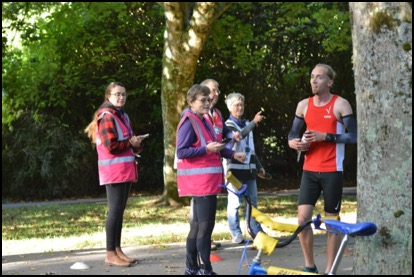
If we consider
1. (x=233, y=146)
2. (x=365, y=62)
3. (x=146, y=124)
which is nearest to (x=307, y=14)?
(x=146, y=124)

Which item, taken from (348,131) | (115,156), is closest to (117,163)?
(115,156)

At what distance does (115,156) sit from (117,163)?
9cm

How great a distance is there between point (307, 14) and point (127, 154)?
1470 cm

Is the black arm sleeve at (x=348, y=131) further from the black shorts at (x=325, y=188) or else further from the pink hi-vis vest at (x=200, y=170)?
the pink hi-vis vest at (x=200, y=170)

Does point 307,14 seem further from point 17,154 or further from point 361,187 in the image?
point 361,187


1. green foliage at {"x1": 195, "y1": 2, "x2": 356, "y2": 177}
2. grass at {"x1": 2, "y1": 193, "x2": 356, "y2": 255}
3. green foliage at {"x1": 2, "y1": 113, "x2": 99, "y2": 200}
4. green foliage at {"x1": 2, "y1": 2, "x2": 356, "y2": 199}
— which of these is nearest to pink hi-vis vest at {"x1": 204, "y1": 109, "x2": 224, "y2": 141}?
grass at {"x1": 2, "y1": 193, "x2": 356, "y2": 255}

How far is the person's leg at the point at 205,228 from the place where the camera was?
8523 millimetres

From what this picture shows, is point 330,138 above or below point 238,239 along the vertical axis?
above

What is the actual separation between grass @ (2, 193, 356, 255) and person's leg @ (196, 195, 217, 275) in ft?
11.3

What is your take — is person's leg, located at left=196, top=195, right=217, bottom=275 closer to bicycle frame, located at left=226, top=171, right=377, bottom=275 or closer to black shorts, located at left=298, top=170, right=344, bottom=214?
black shorts, located at left=298, top=170, right=344, bottom=214

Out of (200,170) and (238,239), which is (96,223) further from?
(200,170)

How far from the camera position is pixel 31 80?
21141mm

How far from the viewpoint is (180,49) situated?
17.6m

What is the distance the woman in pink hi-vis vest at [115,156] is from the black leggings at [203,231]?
1.20 m
